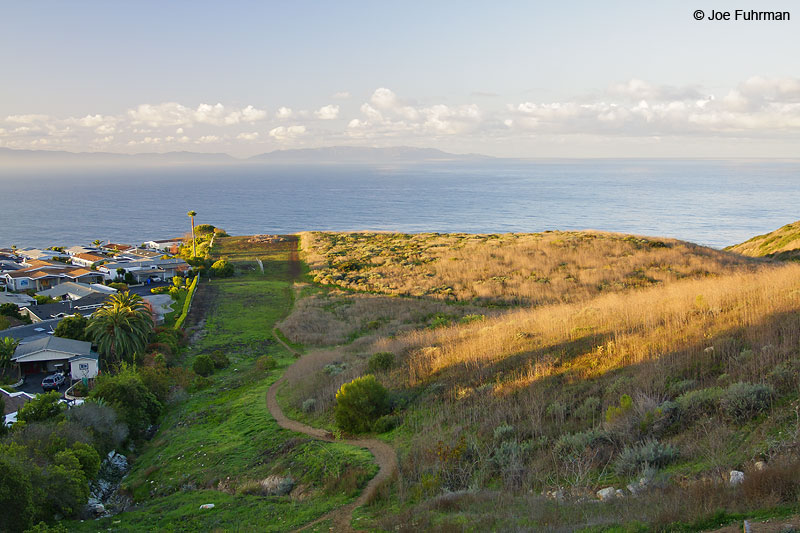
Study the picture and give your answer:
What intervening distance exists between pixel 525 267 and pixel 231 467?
105 feet

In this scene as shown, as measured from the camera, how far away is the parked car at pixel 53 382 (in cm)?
2977

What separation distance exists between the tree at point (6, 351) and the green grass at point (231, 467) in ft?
47.2

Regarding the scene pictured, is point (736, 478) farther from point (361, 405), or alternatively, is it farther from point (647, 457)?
point (361, 405)

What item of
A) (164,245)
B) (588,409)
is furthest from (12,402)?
(164,245)

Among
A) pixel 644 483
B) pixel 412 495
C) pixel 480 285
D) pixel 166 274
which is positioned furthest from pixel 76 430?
pixel 166 274

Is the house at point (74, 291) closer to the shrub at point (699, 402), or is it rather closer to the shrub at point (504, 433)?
the shrub at point (504, 433)

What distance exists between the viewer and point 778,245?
5200 centimetres

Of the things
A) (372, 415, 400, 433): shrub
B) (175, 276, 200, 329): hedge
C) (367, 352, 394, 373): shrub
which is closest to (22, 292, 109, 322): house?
(175, 276, 200, 329): hedge

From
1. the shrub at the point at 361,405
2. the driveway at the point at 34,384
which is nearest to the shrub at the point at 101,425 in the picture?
the shrub at the point at 361,405

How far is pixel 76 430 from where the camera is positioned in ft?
59.6

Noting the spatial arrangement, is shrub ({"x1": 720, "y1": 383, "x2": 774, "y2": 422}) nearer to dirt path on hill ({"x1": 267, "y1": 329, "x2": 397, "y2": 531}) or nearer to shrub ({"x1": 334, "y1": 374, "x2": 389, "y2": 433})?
dirt path on hill ({"x1": 267, "y1": 329, "x2": 397, "y2": 531})

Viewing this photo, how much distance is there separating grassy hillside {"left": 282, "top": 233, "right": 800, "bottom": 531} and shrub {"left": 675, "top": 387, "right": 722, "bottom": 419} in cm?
3

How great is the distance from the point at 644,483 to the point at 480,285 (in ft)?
103

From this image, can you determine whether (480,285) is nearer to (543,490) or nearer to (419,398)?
(419,398)
